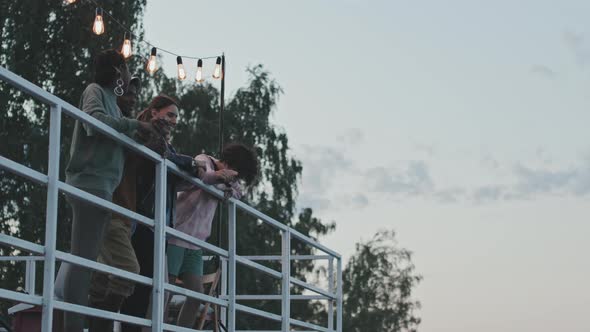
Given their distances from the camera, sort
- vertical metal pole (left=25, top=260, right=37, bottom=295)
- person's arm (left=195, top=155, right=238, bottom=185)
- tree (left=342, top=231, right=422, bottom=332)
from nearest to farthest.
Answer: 1. person's arm (left=195, top=155, right=238, bottom=185)
2. vertical metal pole (left=25, top=260, right=37, bottom=295)
3. tree (left=342, top=231, right=422, bottom=332)

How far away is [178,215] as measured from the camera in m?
7.01

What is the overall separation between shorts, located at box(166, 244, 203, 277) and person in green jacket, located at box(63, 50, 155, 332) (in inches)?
50.9

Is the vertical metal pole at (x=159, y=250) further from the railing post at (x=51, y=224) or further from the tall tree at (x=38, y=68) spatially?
the tall tree at (x=38, y=68)

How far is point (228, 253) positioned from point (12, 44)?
2229cm

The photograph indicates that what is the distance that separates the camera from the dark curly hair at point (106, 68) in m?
5.95

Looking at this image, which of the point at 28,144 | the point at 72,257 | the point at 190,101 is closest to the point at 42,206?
the point at 28,144

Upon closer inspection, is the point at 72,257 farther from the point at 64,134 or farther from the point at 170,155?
the point at 64,134

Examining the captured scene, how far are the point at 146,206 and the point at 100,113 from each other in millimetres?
869

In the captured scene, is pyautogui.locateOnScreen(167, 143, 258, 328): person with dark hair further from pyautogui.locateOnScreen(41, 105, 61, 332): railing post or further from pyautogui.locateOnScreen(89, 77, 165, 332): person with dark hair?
pyautogui.locateOnScreen(41, 105, 61, 332): railing post

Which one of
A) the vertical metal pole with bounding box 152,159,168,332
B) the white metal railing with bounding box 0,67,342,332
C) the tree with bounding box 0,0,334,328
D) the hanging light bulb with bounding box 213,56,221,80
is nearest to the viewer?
the white metal railing with bounding box 0,67,342,332

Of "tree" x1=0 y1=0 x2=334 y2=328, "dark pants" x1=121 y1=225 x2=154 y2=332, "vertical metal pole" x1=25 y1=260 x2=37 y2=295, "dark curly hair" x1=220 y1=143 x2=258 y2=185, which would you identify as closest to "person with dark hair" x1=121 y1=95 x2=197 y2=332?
"dark pants" x1=121 y1=225 x2=154 y2=332

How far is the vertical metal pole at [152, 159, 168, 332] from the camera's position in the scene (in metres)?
6.12

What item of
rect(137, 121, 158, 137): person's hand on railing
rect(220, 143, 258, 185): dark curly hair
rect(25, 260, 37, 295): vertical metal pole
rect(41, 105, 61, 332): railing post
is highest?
rect(220, 143, 258, 185): dark curly hair

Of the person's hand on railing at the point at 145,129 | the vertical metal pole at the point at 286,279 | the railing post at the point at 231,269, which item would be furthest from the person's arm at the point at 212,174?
the vertical metal pole at the point at 286,279
